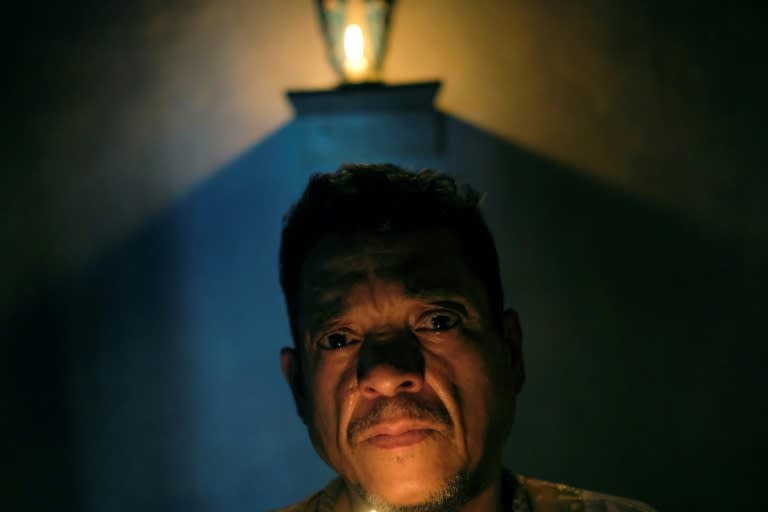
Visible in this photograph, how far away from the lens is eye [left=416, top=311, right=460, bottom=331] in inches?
48.3

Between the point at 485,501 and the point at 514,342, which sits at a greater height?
the point at 514,342

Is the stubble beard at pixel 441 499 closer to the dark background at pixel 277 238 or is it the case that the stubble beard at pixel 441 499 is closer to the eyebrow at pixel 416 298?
the eyebrow at pixel 416 298

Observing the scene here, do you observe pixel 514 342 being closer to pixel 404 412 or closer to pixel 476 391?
pixel 476 391

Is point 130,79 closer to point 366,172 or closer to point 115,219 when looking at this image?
point 115,219

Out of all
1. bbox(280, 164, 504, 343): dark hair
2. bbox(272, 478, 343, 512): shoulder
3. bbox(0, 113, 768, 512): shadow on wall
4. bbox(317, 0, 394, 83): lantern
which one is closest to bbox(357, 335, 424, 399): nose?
bbox(280, 164, 504, 343): dark hair

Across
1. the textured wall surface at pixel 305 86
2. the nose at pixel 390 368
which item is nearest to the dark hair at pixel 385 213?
the nose at pixel 390 368

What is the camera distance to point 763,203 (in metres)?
2.03

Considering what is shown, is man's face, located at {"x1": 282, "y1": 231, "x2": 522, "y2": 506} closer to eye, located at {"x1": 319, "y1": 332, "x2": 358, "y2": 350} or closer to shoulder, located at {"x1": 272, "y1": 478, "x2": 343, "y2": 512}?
eye, located at {"x1": 319, "y1": 332, "x2": 358, "y2": 350}

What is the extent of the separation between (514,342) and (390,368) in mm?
365

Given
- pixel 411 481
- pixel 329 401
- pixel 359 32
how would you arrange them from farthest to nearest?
pixel 359 32, pixel 329 401, pixel 411 481

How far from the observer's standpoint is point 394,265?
4.05ft

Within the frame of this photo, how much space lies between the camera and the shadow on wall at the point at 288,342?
2.04 metres

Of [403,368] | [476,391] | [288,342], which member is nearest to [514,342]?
[476,391]

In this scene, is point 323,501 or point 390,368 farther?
point 323,501
